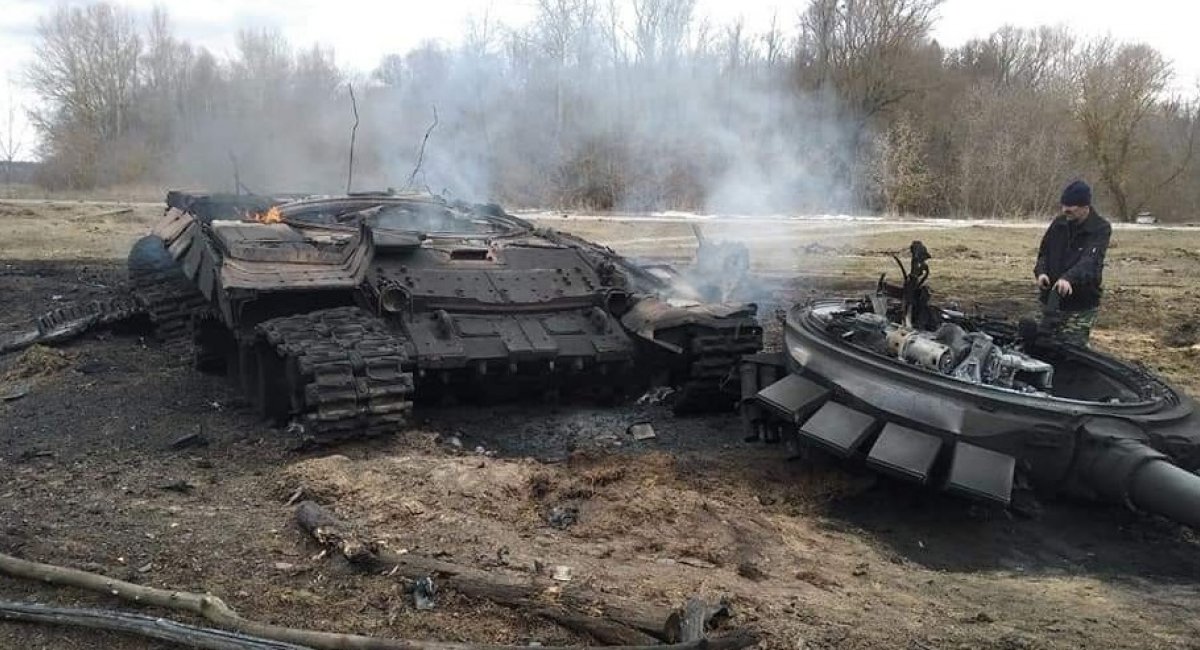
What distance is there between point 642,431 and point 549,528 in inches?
97.4

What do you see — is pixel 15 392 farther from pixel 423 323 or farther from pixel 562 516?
pixel 562 516

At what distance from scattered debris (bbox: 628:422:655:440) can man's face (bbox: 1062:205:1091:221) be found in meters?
3.39

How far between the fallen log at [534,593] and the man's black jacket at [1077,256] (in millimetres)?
4808

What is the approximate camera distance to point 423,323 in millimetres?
7715

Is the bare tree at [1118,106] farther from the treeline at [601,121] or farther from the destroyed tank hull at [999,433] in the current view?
the destroyed tank hull at [999,433]

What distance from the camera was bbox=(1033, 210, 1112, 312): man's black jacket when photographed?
7395 millimetres

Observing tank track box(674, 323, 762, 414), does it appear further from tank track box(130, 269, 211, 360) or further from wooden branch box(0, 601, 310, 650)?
tank track box(130, 269, 211, 360)

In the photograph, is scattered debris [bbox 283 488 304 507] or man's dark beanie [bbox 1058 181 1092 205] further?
man's dark beanie [bbox 1058 181 1092 205]

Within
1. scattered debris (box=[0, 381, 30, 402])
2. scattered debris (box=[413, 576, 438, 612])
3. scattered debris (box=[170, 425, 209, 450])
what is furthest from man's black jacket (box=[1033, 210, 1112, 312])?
scattered debris (box=[0, 381, 30, 402])

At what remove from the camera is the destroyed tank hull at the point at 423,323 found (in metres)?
6.86

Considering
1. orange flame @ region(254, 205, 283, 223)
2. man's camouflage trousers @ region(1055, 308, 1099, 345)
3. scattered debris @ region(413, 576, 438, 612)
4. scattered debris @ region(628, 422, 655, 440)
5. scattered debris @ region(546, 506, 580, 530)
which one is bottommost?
scattered debris @ region(628, 422, 655, 440)

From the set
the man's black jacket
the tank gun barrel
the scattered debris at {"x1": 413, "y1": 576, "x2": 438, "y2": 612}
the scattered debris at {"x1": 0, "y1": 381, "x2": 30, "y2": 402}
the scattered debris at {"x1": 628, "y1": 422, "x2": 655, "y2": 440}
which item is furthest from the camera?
the scattered debris at {"x1": 0, "y1": 381, "x2": 30, "y2": 402}

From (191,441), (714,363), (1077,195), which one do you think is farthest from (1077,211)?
(191,441)

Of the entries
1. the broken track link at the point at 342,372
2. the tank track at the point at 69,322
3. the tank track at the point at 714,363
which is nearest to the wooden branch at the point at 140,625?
the broken track link at the point at 342,372
